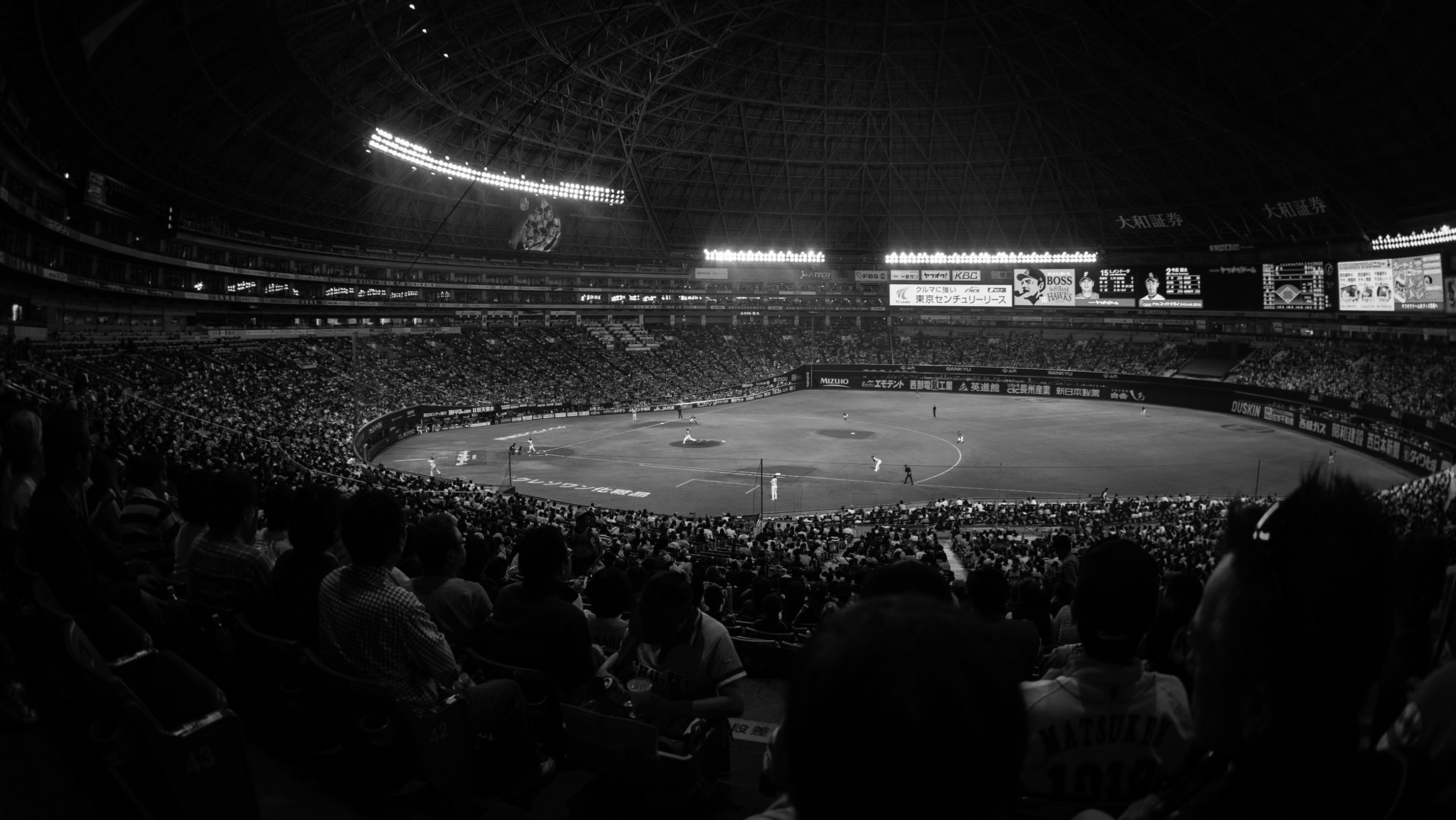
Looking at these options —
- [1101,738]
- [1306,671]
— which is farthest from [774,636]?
[1306,671]

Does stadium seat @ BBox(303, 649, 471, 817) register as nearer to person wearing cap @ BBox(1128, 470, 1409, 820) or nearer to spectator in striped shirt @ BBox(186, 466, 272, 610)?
spectator in striped shirt @ BBox(186, 466, 272, 610)

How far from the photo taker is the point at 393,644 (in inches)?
187

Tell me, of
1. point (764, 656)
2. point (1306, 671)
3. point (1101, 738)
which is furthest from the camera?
point (764, 656)

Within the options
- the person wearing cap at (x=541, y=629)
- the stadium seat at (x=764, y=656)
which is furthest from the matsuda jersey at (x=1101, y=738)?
the stadium seat at (x=764, y=656)

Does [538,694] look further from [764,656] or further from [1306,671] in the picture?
[1306,671]

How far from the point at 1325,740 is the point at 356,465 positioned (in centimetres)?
3794

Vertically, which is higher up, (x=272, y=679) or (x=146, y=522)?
(x=146, y=522)

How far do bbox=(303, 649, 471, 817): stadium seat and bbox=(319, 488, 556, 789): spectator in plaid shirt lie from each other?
107 mm

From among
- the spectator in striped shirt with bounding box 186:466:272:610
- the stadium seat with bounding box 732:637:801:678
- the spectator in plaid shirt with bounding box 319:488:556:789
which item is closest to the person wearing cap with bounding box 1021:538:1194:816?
the spectator in plaid shirt with bounding box 319:488:556:789

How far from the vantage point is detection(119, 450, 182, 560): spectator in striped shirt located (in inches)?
286

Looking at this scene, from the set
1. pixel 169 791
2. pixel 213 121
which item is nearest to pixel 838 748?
pixel 169 791

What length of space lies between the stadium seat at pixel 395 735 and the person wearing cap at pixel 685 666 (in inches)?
37.3

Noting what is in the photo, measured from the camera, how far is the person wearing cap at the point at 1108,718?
330 centimetres

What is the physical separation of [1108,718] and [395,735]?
138 inches
